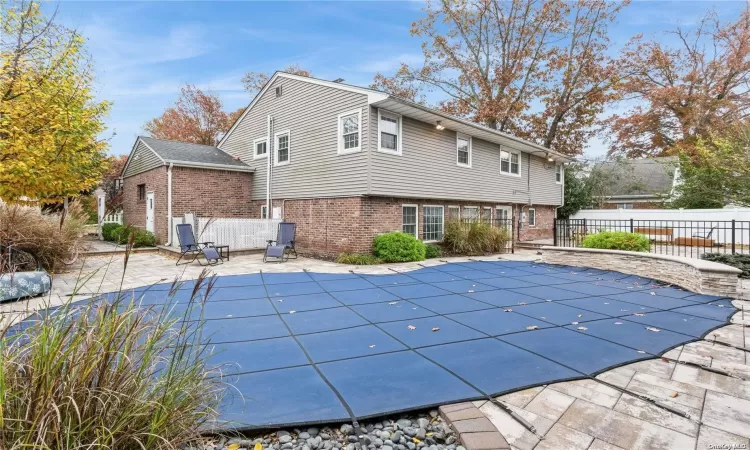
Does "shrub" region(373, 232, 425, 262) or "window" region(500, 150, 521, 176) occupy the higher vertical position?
"window" region(500, 150, 521, 176)

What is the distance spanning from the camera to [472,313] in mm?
5008

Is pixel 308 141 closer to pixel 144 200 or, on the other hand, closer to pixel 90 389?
pixel 144 200

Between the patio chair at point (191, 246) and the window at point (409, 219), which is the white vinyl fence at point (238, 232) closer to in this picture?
the patio chair at point (191, 246)

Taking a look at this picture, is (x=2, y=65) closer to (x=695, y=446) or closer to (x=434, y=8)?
(x=695, y=446)

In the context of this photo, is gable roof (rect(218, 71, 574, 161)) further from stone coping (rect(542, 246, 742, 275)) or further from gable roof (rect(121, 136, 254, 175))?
stone coping (rect(542, 246, 742, 275))

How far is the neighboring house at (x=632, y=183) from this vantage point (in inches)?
935

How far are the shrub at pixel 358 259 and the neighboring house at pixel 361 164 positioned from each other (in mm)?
256

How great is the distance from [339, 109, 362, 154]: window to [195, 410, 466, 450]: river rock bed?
27.9 feet

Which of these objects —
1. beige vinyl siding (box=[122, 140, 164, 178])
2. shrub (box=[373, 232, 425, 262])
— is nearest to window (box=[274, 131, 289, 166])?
beige vinyl siding (box=[122, 140, 164, 178])

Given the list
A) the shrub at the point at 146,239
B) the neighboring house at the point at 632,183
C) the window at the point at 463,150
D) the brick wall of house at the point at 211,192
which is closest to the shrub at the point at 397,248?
the window at the point at 463,150

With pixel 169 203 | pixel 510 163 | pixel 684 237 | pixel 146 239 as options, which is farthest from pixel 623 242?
pixel 146 239

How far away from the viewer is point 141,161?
1459 centimetres

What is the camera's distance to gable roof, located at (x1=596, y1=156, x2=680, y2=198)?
24047 millimetres

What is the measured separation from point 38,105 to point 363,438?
9159 mm
